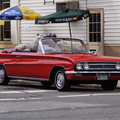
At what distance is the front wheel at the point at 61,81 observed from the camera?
44.8 ft

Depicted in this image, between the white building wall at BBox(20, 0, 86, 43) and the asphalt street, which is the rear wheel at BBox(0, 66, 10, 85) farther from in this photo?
the white building wall at BBox(20, 0, 86, 43)

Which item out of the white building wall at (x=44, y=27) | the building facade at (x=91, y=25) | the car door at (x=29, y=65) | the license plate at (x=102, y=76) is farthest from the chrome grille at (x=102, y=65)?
the white building wall at (x=44, y=27)

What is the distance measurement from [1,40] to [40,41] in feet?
43.3

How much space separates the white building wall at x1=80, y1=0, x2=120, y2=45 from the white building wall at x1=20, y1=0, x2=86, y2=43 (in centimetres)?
118

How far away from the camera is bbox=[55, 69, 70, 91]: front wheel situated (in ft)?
44.8

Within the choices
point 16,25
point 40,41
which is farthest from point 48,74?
point 16,25

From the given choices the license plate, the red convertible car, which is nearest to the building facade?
the red convertible car

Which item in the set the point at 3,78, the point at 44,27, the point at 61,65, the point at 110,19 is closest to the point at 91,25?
the point at 110,19

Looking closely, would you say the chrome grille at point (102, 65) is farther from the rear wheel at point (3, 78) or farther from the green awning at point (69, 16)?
the green awning at point (69, 16)

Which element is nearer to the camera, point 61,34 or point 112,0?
point 112,0

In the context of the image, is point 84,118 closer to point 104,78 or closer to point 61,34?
point 104,78

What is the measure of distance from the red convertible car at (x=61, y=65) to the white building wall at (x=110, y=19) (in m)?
8.62

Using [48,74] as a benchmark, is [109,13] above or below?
above

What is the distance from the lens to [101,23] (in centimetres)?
2433
